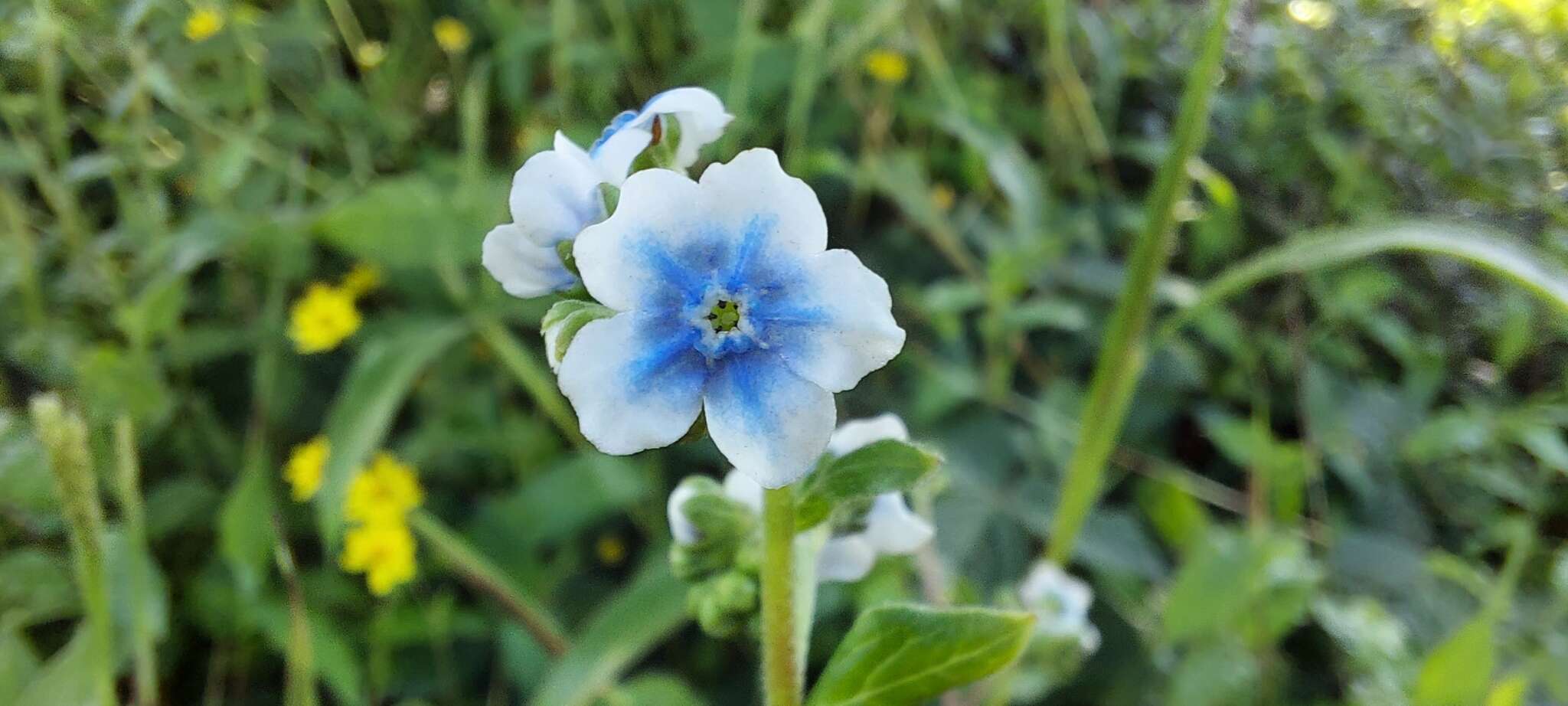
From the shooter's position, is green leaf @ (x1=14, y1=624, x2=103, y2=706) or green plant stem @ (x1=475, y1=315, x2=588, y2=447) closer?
green leaf @ (x1=14, y1=624, x2=103, y2=706)

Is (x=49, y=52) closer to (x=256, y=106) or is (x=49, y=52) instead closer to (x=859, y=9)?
(x=256, y=106)

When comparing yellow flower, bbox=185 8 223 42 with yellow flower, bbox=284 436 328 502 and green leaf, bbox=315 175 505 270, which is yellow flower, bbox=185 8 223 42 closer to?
green leaf, bbox=315 175 505 270

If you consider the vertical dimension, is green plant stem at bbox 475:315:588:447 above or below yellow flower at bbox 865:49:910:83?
below

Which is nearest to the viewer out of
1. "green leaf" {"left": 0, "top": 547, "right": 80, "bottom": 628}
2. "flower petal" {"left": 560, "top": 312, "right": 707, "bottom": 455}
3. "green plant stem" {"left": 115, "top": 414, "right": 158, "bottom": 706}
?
"flower petal" {"left": 560, "top": 312, "right": 707, "bottom": 455}

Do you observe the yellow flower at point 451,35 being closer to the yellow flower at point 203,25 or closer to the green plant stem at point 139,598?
the yellow flower at point 203,25

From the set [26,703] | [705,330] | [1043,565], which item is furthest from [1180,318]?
[26,703]

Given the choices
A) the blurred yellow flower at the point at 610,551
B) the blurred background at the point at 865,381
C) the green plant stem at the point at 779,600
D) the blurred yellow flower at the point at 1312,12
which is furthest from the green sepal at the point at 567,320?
the blurred yellow flower at the point at 1312,12

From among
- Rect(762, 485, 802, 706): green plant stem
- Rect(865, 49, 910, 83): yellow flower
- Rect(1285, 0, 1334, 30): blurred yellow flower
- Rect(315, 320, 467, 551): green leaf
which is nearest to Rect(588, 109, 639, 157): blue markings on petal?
Rect(762, 485, 802, 706): green plant stem
